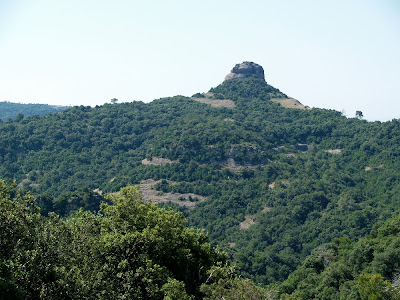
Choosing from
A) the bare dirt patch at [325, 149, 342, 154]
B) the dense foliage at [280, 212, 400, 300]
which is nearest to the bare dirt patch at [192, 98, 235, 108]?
the bare dirt patch at [325, 149, 342, 154]

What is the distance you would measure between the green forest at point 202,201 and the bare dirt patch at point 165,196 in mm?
302

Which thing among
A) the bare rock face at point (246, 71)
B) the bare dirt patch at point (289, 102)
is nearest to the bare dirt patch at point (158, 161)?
the bare dirt patch at point (289, 102)

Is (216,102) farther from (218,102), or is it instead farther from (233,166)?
(233,166)

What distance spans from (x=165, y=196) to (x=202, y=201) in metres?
8.94

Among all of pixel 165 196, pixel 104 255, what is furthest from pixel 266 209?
pixel 104 255

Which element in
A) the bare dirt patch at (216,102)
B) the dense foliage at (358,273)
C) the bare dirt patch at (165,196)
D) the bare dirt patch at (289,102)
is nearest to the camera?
the dense foliage at (358,273)

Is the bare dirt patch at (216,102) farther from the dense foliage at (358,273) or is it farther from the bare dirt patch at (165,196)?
the dense foliage at (358,273)

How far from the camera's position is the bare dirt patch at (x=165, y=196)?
103m

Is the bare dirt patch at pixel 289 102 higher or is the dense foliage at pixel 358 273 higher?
the bare dirt patch at pixel 289 102

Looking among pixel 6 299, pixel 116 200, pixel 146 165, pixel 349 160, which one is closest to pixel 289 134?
pixel 349 160

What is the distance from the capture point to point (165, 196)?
4124 inches

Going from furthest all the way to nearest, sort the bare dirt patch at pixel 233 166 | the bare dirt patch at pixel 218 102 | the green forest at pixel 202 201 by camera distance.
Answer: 1. the bare dirt patch at pixel 218 102
2. the bare dirt patch at pixel 233 166
3. the green forest at pixel 202 201

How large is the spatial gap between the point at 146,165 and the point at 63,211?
46.9m

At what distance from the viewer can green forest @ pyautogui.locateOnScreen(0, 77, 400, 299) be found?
20.8 metres
